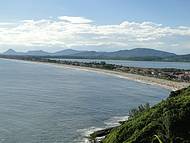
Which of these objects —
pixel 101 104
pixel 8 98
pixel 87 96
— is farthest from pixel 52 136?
pixel 87 96

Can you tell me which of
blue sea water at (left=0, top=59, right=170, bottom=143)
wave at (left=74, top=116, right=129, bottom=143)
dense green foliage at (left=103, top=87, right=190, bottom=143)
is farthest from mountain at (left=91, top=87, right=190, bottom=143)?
blue sea water at (left=0, top=59, right=170, bottom=143)

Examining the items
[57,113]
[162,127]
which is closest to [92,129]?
[57,113]

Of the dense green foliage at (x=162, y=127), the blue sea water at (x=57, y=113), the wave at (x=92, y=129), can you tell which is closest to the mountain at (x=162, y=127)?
the dense green foliage at (x=162, y=127)

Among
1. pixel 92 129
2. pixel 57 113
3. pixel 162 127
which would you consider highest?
pixel 162 127

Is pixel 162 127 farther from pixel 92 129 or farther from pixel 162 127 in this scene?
pixel 92 129

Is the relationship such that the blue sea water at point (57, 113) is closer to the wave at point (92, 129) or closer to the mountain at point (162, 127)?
the wave at point (92, 129)

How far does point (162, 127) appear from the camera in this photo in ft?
101

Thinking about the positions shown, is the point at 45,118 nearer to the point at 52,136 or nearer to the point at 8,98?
the point at 52,136

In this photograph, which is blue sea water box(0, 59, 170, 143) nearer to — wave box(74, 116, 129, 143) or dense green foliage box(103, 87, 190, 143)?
wave box(74, 116, 129, 143)

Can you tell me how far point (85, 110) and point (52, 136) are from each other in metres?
17.6

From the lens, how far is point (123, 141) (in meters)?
33.4

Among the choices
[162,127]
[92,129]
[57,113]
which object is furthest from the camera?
[57,113]

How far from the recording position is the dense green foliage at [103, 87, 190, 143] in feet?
96.6

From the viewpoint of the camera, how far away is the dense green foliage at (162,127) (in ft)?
96.6
